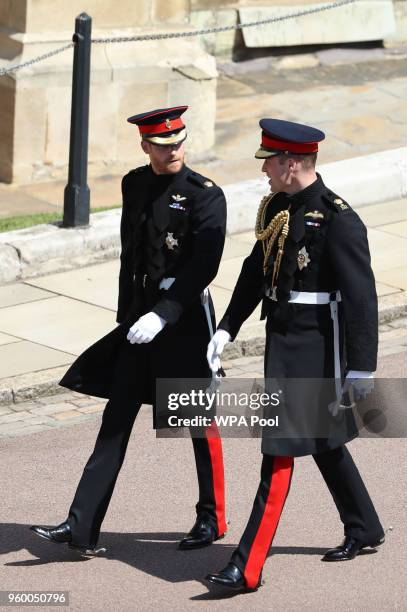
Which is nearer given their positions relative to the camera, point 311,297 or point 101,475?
point 311,297

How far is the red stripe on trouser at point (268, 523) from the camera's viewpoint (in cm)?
581

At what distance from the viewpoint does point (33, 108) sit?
12141mm

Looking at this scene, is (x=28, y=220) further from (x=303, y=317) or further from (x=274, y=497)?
(x=274, y=497)

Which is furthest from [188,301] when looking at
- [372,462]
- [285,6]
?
[285,6]

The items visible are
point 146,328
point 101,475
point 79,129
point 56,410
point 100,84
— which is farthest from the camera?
point 100,84

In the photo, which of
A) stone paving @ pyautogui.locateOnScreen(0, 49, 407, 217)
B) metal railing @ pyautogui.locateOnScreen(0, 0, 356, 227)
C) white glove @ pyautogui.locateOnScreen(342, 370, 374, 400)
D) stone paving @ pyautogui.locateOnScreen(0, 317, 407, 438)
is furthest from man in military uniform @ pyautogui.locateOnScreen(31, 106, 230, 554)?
stone paving @ pyautogui.locateOnScreen(0, 49, 407, 217)

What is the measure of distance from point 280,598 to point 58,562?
3.05 feet

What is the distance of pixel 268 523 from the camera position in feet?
19.1

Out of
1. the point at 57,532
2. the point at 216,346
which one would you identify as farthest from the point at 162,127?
the point at 57,532

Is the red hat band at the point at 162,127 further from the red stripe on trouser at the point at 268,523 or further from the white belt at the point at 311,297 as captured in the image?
the red stripe on trouser at the point at 268,523

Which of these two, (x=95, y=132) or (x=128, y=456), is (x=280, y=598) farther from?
(x=95, y=132)

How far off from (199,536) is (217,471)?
27 cm

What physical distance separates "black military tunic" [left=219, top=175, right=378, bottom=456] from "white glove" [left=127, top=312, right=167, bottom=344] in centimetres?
43

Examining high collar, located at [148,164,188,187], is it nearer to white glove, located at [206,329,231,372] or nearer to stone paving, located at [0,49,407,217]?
white glove, located at [206,329,231,372]
